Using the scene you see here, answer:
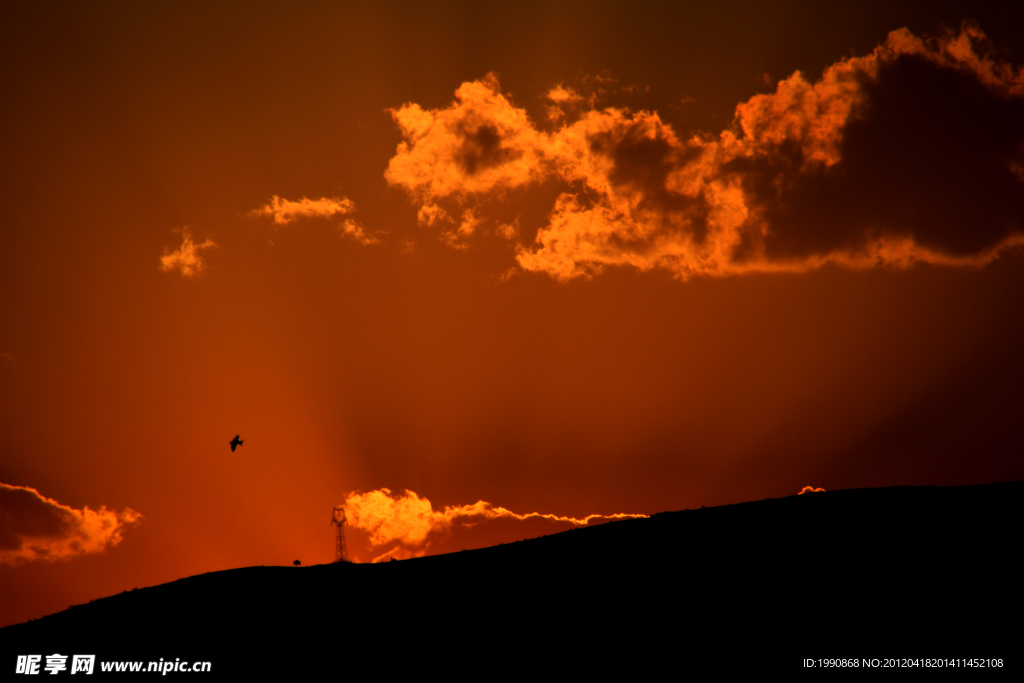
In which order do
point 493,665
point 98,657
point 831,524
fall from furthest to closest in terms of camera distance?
point 831,524, point 98,657, point 493,665

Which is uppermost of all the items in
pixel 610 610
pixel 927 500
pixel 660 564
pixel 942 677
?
pixel 927 500

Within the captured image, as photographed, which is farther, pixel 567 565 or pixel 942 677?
pixel 567 565

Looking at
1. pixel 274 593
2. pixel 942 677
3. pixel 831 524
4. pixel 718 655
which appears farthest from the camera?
pixel 274 593

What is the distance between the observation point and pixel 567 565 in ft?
157

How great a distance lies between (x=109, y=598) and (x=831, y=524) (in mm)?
55840

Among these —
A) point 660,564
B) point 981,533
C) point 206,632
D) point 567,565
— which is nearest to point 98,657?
point 206,632

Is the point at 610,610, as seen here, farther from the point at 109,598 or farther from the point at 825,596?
the point at 109,598

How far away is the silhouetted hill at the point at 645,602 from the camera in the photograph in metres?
34.5

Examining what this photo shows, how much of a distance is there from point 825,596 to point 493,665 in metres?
18.5

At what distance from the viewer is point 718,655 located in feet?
112

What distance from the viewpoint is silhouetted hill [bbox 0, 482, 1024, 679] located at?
34.5 metres

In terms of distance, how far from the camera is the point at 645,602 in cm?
4044

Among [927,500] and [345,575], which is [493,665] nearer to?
[345,575]

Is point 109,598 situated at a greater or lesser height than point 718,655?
greater
